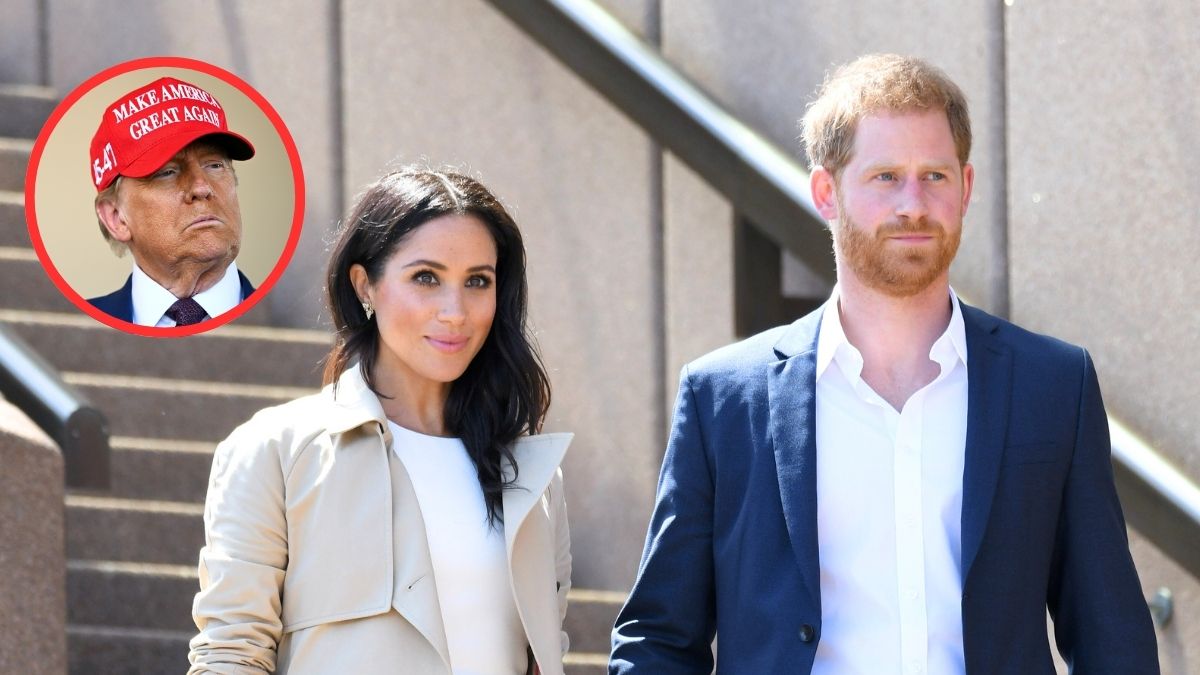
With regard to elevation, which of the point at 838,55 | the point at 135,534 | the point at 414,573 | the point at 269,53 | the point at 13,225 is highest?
the point at 269,53

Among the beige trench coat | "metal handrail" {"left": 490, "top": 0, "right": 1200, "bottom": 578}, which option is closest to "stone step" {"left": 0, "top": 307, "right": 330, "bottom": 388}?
"metal handrail" {"left": 490, "top": 0, "right": 1200, "bottom": 578}

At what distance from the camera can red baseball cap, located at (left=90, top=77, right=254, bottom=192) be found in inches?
153

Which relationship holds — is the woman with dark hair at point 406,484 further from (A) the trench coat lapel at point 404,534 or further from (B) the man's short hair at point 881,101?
(B) the man's short hair at point 881,101

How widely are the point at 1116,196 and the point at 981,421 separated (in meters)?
2.02

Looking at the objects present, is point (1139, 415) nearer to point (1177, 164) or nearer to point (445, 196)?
point (1177, 164)

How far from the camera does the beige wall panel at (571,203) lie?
5859mm

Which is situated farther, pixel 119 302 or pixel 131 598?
pixel 131 598

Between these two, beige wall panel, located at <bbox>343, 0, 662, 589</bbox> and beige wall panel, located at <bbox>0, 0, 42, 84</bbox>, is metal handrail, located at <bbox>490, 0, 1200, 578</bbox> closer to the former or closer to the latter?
beige wall panel, located at <bbox>343, 0, 662, 589</bbox>

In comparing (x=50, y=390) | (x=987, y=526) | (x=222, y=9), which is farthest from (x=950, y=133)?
(x=222, y=9)

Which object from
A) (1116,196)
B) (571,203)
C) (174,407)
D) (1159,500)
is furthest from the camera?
(571,203)

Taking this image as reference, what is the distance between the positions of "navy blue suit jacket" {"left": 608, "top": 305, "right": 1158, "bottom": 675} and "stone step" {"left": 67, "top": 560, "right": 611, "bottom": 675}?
2.13 meters

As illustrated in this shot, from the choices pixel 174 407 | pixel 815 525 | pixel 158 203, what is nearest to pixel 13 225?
pixel 174 407

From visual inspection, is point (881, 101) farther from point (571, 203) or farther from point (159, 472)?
point (159, 472)

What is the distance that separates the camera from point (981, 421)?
3.06m
